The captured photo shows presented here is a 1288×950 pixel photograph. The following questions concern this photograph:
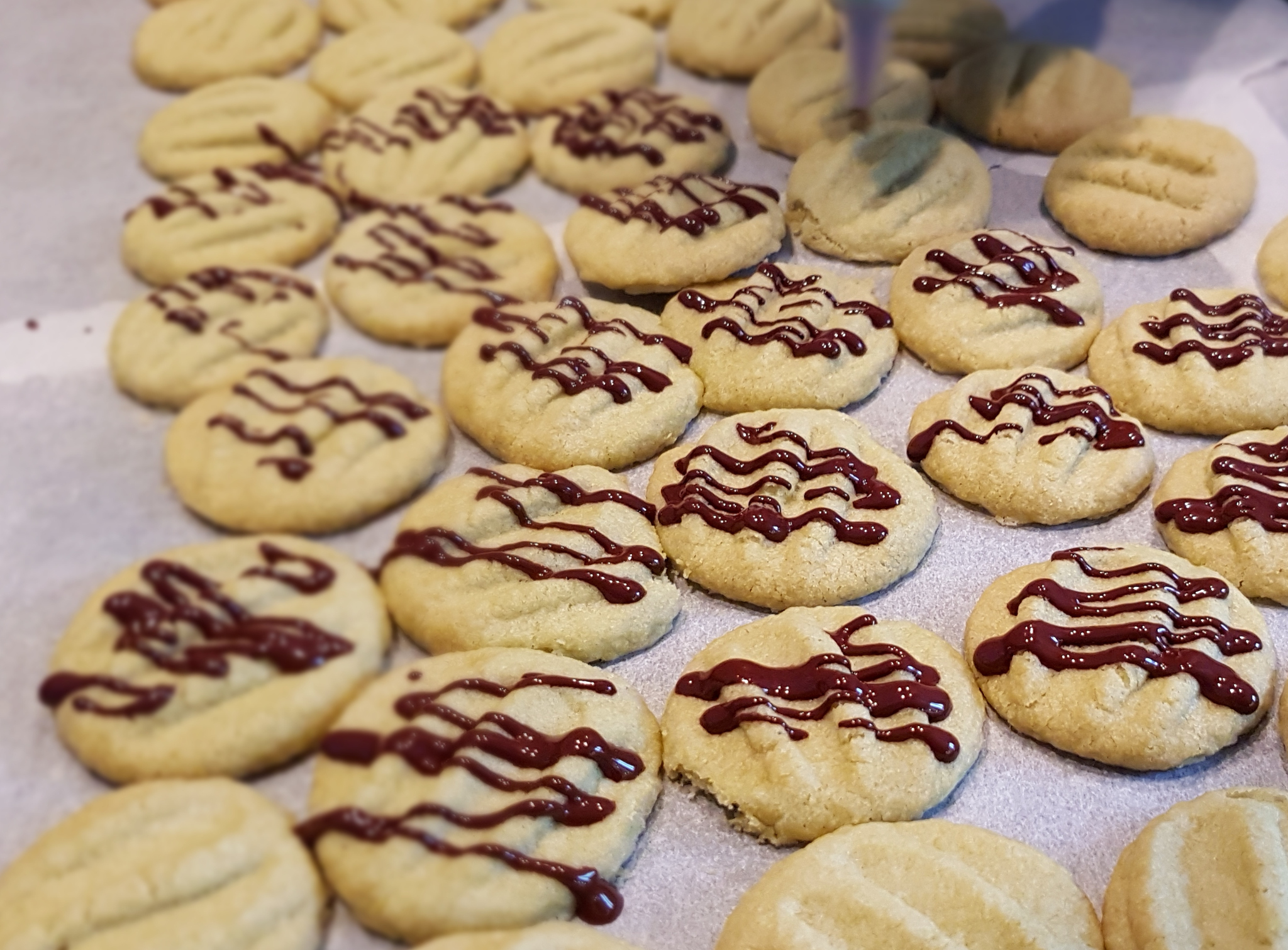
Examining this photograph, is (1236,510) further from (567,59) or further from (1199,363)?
(567,59)

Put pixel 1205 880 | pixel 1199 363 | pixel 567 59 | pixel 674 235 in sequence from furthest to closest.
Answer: pixel 567 59, pixel 674 235, pixel 1199 363, pixel 1205 880

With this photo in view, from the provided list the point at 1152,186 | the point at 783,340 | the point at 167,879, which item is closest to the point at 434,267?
the point at 783,340

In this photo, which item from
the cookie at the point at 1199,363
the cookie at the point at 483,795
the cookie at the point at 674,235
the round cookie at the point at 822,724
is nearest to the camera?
the cookie at the point at 483,795

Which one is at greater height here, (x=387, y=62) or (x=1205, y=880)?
(x=387, y=62)

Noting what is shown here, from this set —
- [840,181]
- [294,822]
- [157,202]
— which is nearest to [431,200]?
[157,202]

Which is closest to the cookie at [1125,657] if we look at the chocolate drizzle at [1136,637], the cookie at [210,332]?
the chocolate drizzle at [1136,637]

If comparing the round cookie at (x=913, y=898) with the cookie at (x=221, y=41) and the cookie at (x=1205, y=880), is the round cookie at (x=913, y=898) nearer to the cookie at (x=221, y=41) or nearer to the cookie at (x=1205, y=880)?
the cookie at (x=1205, y=880)

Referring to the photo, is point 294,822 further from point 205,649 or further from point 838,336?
point 838,336
